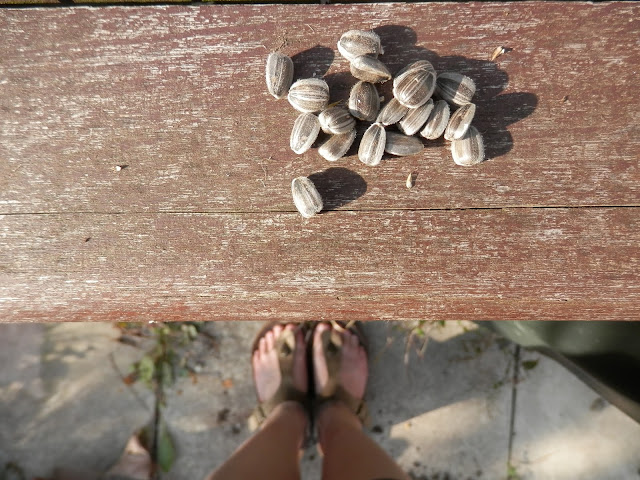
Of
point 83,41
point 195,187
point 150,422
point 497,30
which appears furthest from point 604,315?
point 150,422

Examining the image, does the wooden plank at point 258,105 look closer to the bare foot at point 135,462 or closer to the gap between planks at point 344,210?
the gap between planks at point 344,210

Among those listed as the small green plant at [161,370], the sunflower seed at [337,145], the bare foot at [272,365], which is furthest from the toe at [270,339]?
the sunflower seed at [337,145]

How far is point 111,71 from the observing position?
1.41 metres

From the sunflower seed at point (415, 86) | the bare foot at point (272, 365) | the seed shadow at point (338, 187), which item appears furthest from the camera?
the bare foot at point (272, 365)

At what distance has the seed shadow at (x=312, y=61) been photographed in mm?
1410

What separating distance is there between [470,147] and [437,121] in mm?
133

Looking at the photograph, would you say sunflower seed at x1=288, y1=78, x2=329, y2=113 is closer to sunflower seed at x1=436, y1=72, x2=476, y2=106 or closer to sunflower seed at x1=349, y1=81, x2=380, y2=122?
sunflower seed at x1=349, y1=81, x2=380, y2=122

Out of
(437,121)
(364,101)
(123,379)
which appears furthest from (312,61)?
(123,379)

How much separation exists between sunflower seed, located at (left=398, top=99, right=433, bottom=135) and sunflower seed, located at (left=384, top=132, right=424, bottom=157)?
3 centimetres

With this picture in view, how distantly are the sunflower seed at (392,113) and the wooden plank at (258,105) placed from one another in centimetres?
14

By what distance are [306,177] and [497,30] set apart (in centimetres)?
78

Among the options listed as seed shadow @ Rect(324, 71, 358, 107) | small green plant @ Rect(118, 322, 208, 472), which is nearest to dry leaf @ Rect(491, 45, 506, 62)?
seed shadow @ Rect(324, 71, 358, 107)

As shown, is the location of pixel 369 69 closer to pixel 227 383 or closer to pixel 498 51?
pixel 498 51

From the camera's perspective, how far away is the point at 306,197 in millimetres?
1354
